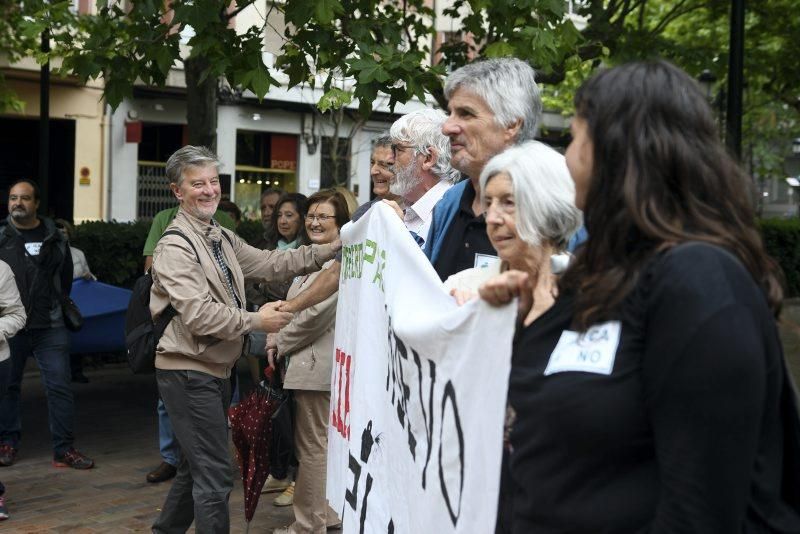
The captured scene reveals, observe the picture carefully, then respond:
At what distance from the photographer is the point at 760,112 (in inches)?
1010

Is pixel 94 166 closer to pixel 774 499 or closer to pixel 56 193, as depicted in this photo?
pixel 56 193

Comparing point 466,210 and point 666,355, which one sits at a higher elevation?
point 466,210

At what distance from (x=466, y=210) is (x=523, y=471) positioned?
1546 millimetres

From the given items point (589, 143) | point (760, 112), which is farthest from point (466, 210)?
point (760, 112)

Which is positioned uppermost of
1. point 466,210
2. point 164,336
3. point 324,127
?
point 324,127

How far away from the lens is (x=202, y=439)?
17.0 feet

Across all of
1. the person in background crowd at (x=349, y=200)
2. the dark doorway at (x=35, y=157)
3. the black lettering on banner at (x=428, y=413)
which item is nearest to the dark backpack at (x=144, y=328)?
the person in background crowd at (x=349, y=200)

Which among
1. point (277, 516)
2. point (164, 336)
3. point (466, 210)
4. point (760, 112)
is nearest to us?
point (466, 210)

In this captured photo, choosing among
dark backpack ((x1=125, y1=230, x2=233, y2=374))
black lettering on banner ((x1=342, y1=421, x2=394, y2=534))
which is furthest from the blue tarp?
Answer: black lettering on banner ((x1=342, y1=421, x2=394, y2=534))

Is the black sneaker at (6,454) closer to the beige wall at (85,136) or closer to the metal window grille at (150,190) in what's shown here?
the beige wall at (85,136)

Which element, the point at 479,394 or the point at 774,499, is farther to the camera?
the point at 479,394

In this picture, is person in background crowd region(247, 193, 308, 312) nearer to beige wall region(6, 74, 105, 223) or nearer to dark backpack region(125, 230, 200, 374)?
dark backpack region(125, 230, 200, 374)

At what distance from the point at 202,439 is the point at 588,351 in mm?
3406

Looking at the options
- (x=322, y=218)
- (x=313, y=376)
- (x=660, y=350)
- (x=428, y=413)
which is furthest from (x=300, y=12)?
(x=660, y=350)
